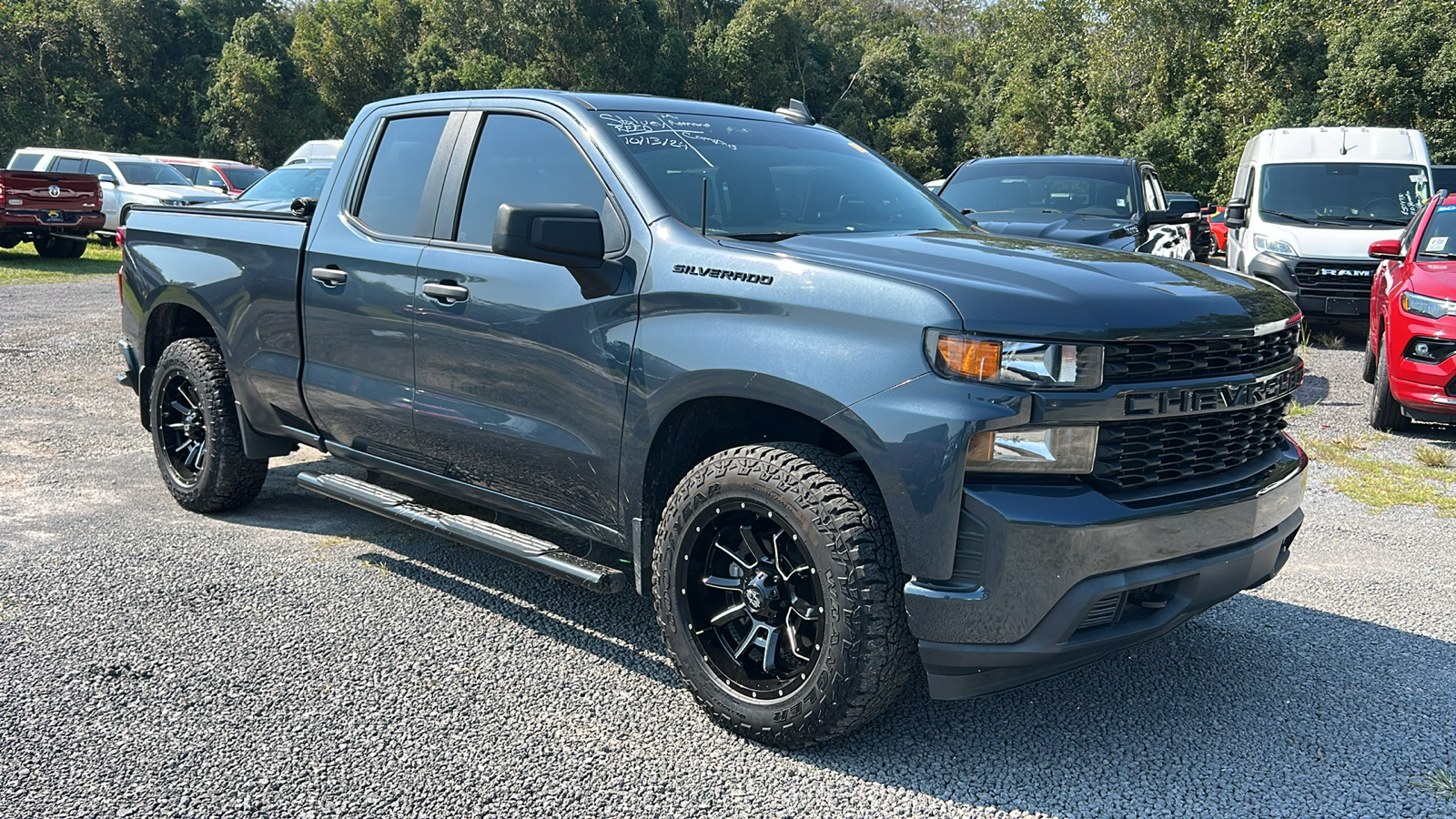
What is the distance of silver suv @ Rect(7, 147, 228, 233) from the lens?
20.2 meters

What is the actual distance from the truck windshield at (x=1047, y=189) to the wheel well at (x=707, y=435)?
716cm

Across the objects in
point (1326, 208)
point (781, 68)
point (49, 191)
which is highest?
point (781, 68)

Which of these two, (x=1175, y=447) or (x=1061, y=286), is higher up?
(x=1061, y=286)

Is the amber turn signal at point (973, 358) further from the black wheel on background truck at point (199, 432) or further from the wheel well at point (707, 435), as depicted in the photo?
the black wheel on background truck at point (199, 432)

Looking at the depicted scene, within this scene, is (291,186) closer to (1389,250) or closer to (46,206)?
(1389,250)

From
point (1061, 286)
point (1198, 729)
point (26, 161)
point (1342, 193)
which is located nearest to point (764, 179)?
point (1061, 286)

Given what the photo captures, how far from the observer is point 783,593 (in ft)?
10.6

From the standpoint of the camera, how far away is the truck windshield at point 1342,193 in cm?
1219

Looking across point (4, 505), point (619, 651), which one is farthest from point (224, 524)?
point (619, 651)

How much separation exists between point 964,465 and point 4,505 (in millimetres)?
4867

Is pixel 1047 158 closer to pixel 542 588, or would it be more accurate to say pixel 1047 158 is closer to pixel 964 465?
pixel 542 588

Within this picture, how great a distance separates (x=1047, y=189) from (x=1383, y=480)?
Result: 456 cm

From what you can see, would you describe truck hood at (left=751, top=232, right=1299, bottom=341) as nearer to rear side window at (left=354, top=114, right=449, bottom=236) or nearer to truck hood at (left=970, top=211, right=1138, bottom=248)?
rear side window at (left=354, top=114, right=449, bottom=236)

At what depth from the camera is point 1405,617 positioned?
4336 mm
